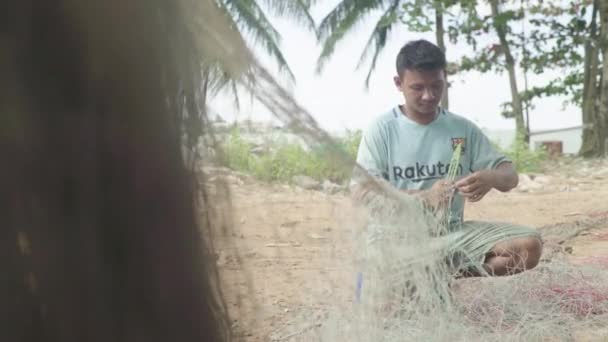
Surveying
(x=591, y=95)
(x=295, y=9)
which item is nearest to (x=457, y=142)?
(x=591, y=95)

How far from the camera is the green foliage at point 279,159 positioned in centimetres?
71

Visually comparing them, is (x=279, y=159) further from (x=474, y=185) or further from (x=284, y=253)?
(x=474, y=185)

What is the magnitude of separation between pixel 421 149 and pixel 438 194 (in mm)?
299

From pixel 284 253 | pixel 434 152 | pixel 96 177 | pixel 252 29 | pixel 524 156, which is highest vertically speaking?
pixel 524 156

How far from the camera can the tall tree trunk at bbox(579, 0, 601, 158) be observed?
10070 millimetres

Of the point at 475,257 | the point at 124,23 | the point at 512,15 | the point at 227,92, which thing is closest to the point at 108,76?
the point at 124,23

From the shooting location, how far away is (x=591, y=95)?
34.2 ft

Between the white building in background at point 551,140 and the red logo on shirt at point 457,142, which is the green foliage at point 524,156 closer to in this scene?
the white building in background at point 551,140

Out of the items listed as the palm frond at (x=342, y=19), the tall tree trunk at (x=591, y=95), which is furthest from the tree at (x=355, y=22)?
the tall tree trunk at (x=591, y=95)

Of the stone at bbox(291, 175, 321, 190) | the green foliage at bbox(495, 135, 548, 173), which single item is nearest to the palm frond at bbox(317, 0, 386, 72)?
the green foliage at bbox(495, 135, 548, 173)

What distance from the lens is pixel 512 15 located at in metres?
10.4

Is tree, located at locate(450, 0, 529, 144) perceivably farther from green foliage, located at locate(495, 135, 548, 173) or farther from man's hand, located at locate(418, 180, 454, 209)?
man's hand, located at locate(418, 180, 454, 209)

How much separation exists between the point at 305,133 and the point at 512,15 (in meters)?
10.5

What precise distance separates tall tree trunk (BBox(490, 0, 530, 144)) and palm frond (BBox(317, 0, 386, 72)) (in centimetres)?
276
